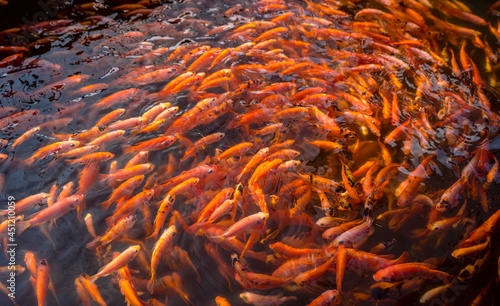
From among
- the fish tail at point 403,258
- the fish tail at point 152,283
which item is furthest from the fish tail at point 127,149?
the fish tail at point 403,258

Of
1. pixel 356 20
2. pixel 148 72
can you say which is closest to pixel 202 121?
pixel 148 72

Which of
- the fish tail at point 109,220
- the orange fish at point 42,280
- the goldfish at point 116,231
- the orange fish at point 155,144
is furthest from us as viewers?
the orange fish at point 155,144

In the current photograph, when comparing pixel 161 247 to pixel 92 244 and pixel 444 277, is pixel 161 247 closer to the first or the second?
pixel 92 244

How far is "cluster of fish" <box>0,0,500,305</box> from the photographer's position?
2369mm

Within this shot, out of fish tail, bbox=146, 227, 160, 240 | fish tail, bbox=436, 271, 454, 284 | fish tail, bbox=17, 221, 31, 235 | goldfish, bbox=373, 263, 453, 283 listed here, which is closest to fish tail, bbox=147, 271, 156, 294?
fish tail, bbox=146, 227, 160, 240

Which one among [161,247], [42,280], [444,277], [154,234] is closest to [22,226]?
[42,280]

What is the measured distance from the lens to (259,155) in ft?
9.58

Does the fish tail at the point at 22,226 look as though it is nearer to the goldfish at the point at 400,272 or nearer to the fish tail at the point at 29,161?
the fish tail at the point at 29,161

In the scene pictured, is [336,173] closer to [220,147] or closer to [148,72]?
[220,147]

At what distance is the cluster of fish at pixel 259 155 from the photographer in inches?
93.3

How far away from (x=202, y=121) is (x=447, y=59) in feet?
11.5

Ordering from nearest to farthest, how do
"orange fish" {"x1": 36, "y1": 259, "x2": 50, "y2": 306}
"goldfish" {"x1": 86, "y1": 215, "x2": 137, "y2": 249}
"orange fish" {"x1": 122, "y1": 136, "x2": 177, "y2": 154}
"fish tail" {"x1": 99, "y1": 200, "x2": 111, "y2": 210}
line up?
"orange fish" {"x1": 36, "y1": 259, "x2": 50, "y2": 306} < "goldfish" {"x1": 86, "y1": 215, "x2": 137, "y2": 249} < "fish tail" {"x1": 99, "y1": 200, "x2": 111, "y2": 210} < "orange fish" {"x1": 122, "y1": 136, "x2": 177, "y2": 154}

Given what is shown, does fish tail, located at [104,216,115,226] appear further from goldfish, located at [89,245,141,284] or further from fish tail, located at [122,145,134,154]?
fish tail, located at [122,145,134,154]

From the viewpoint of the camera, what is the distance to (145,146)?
309 cm
